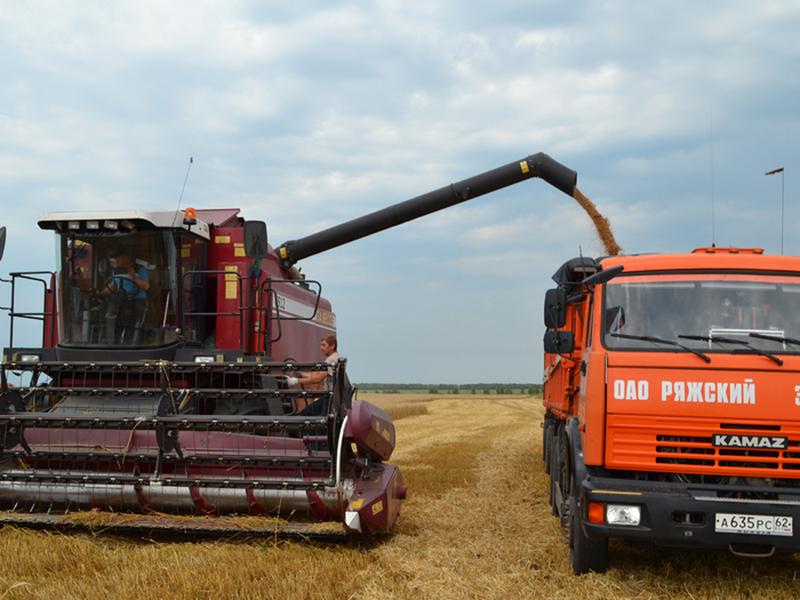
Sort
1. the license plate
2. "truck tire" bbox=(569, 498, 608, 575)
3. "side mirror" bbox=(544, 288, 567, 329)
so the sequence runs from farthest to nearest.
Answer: "side mirror" bbox=(544, 288, 567, 329)
"truck tire" bbox=(569, 498, 608, 575)
the license plate

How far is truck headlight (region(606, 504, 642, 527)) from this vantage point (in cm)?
495

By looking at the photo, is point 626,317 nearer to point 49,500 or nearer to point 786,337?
point 786,337

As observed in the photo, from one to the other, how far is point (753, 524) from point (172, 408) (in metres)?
4.37

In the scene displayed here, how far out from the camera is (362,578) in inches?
207

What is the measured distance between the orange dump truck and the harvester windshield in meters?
4.19

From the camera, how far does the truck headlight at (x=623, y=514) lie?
16.2 feet

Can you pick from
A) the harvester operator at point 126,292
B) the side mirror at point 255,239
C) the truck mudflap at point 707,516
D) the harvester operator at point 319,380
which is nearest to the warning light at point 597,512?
the truck mudflap at point 707,516

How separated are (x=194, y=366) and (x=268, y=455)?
102 centimetres

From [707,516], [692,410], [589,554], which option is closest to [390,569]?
[589,554]

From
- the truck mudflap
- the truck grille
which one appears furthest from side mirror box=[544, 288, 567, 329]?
the truck mudflap

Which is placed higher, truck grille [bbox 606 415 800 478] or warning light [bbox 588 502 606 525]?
truck grille [bbox 606 415 800 478]

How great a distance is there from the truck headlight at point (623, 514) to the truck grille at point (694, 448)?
25cm

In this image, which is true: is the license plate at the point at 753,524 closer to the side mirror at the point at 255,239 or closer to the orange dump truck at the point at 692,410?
the orange dump truck at the point at 692,410

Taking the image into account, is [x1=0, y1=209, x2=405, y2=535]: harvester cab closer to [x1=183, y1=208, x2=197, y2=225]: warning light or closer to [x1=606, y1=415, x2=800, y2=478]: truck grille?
[x1=183, y1=208, x2=197, y2=225]: warning light
